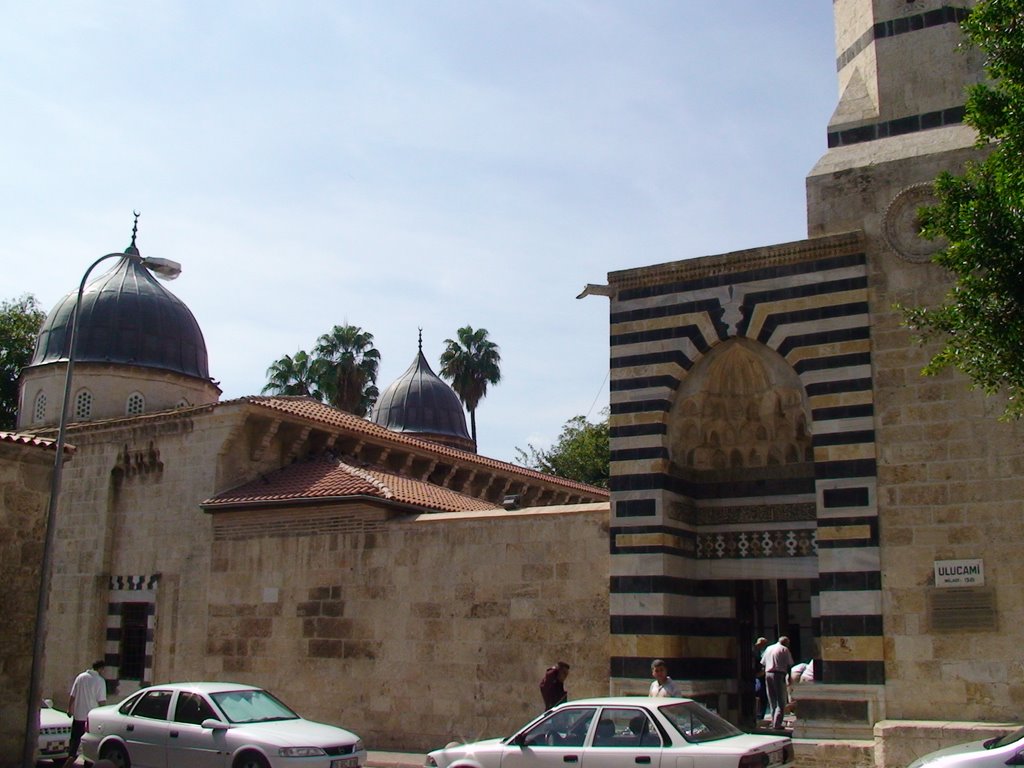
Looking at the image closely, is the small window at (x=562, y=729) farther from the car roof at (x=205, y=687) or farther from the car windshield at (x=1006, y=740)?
the car roof at (x=205, y=687)

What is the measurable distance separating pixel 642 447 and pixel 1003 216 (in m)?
6.22

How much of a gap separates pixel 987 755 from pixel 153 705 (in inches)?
350

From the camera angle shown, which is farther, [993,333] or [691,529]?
[691,529]

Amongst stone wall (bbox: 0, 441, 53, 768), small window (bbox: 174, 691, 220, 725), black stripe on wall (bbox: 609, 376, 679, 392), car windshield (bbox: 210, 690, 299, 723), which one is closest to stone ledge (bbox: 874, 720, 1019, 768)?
black stripe on wall (bbox: 609, 376, 679, 392)

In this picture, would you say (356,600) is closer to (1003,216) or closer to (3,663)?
(3,663)

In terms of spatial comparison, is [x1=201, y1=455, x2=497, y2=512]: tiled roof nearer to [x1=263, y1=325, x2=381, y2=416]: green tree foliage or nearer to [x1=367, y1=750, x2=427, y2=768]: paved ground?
[x1=367, y1=750, x2=427, y2=768]: paved ground

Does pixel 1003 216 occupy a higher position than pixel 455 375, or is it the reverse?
pixel 455 375

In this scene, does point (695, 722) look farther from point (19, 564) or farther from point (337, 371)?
point (337, 371)

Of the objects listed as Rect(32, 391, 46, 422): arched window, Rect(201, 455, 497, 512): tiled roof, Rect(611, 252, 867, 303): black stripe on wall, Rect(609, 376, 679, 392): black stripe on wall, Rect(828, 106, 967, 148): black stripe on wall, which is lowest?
Rect(201, 455, 497, 512): tiled roof

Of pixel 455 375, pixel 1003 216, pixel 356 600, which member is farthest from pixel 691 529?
pixel 455 375

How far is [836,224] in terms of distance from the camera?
1412 centimetres

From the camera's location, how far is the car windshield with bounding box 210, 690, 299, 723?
12102mm

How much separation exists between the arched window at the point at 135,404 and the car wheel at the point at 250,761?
54.5 feet

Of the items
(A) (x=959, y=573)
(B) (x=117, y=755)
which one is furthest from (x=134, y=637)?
(A) (x=959, y=573)
